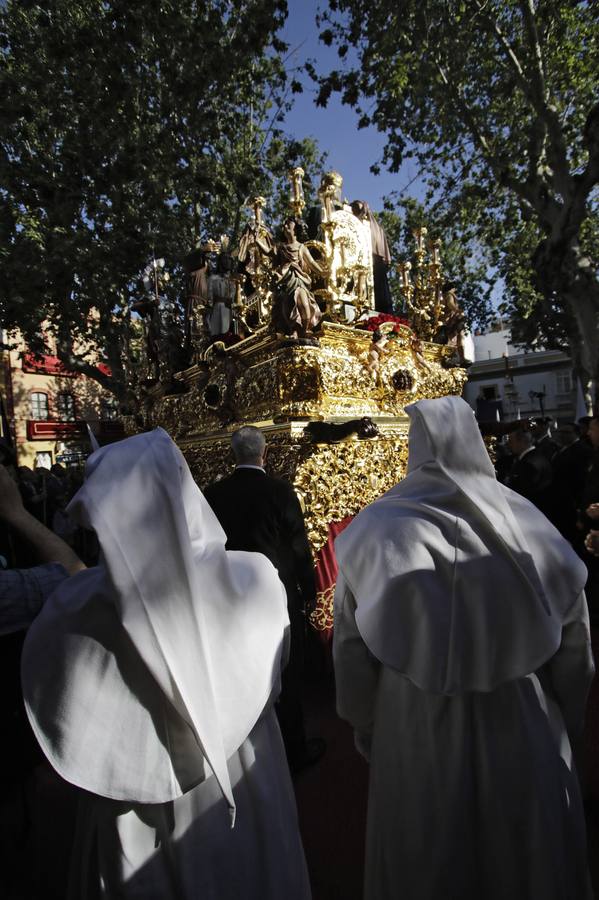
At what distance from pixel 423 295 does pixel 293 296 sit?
2.98 meters

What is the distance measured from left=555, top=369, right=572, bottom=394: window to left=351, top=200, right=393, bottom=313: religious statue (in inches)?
1249

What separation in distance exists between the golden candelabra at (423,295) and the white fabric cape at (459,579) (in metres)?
5.67

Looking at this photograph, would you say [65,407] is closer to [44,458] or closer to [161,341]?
[44,458]

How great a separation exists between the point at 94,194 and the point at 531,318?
595 inches

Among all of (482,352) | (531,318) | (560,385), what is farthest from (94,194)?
(482,352)

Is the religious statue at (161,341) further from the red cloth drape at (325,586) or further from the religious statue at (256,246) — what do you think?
the red cloth drape at (325,586)

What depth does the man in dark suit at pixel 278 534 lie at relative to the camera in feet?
10.4

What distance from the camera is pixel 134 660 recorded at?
1.37m

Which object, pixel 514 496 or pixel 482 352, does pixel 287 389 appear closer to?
pixel 514 496

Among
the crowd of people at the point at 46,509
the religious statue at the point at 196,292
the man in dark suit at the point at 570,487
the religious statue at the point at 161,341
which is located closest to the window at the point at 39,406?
the crowd of people at the point at 46,509

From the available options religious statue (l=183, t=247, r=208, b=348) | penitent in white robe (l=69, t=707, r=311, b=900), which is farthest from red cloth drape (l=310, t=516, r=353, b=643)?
religious statue (l=183, t=247, r=208, b=348)

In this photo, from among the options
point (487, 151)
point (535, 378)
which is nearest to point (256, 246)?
point (487, 151)

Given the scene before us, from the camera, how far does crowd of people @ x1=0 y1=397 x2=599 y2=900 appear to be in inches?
52.4

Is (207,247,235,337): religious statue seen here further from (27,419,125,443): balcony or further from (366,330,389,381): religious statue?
(27,419,125,443): balcony
